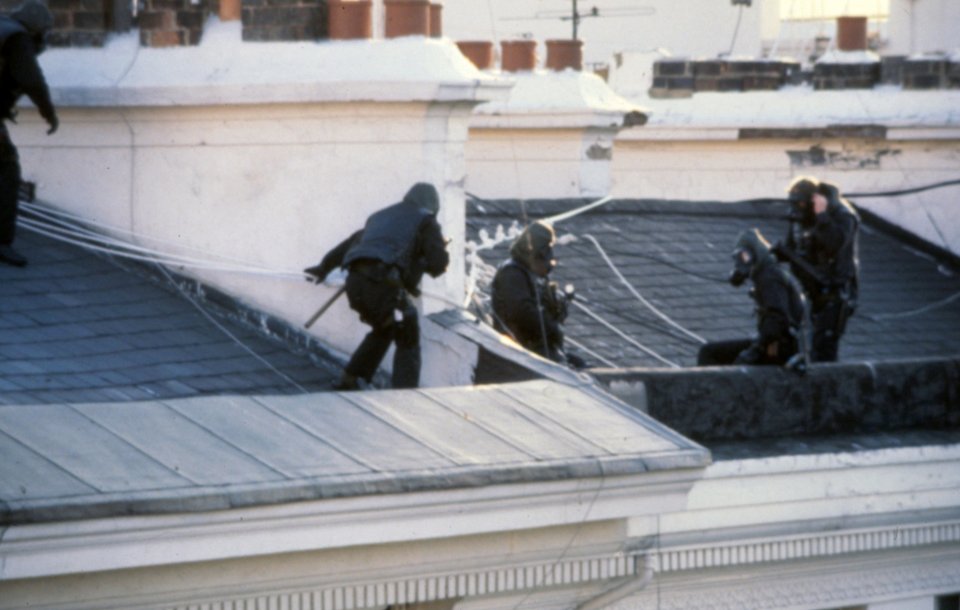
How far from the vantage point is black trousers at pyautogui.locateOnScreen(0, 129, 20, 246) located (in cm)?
1209

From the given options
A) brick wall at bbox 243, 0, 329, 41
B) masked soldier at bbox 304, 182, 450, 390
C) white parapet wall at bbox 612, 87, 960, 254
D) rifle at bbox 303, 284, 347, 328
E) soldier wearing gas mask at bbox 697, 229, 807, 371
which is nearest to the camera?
masked soldier at bbox 304, 182, 450, 390

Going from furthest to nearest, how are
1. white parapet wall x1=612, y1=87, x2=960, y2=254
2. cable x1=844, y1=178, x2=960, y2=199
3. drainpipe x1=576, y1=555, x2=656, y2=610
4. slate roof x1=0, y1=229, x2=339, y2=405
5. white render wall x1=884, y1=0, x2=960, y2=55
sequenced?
white render wall x1=884, y1=0, x2=960, y2=55 < white parapet wall x1=612, y1=87, x2=960, y2=254 < cable x1=844, y1=178, x2=960, y2=199 < drainpipe x1=576, y1=555, x2=656, y2=610 < slate roof x1=0, y1=229, x2=339, y2=405

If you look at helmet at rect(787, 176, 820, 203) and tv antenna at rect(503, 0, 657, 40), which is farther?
tv antenna at rect(503, 0, 657, 40)

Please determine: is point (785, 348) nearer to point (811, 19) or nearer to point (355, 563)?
point (355, 563)

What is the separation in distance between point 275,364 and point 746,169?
36.2 feet

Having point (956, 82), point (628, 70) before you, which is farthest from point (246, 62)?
point (628, 70)

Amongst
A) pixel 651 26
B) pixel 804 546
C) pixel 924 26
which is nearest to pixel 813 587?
pixel 804 546

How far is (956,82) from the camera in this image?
21.8m

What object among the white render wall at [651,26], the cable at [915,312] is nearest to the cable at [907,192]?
the cable at [915,312]

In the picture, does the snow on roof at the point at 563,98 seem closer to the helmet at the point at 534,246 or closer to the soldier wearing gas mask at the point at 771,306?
the soldier wearing gas mask at the point at 771,306

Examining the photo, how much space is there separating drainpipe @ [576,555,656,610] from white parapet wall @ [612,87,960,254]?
10367 mm

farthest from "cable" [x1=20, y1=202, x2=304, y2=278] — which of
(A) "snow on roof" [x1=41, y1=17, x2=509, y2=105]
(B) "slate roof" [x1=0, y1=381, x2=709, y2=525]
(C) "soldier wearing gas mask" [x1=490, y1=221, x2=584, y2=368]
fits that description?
(B) "slate roof" [x1=0, y1=381, x2=709, y2=525]

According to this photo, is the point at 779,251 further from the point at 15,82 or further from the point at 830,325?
the point at 15,82

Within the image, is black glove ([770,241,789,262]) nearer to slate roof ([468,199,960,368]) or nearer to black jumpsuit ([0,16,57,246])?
slate roof ([468,199,960,368])
